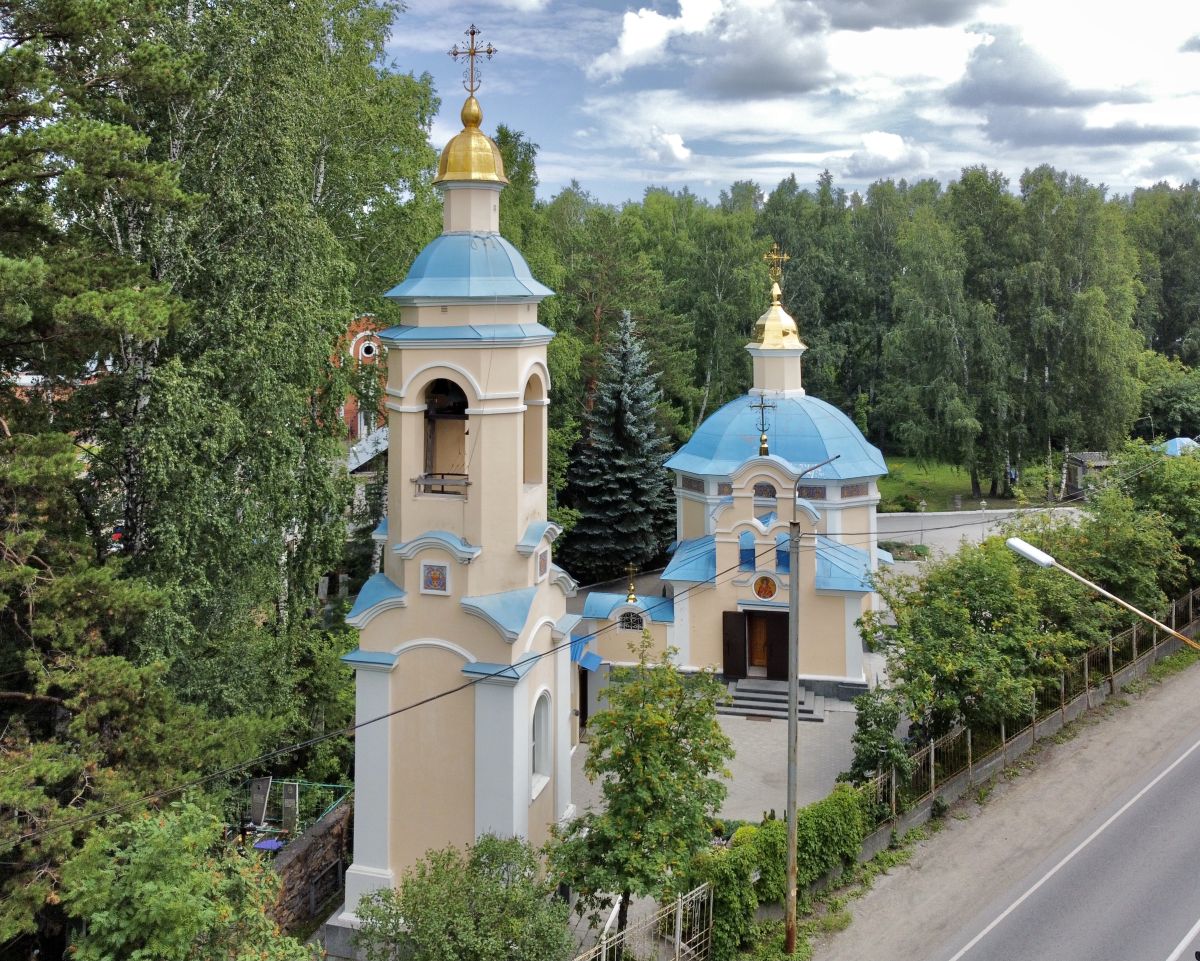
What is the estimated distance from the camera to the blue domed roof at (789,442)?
22.4m

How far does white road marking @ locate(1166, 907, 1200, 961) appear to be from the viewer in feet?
39.5

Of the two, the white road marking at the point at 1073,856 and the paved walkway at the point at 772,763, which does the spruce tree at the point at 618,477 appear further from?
the white road marking at the point at 1073,856

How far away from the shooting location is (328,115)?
18953 millimetres

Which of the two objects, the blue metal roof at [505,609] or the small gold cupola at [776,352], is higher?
the small gold cupola at [776,352]

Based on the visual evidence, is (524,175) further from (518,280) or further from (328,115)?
(518,280)

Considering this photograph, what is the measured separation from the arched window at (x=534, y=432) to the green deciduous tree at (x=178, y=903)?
17.3 ft

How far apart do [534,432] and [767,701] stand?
911cm

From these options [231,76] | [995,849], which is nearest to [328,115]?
[231,76]

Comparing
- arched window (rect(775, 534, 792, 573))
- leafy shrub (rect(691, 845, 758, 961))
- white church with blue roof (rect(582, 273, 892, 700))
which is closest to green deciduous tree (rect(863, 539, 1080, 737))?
white church with blue roof (rect(582, 273, 892, 700))

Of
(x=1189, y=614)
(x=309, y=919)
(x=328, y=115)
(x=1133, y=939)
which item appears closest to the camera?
(x=1133, y=939)

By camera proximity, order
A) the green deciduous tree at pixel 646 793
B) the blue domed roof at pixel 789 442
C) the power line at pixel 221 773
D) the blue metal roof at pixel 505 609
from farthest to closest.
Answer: the blue domed roof at pixel 789 442
the blue metal roof at pixel 505 609
the green deciduous tree at pixel 646 793
the power line at pixel 221 773

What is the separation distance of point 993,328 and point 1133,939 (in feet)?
87.2

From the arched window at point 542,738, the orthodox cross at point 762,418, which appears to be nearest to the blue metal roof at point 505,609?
the arched window at point 542,738

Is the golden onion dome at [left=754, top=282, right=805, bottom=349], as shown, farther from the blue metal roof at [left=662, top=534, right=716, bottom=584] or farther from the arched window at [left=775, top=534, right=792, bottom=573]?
the arched window at [left=775, top=534, right=792, bottom=573]
